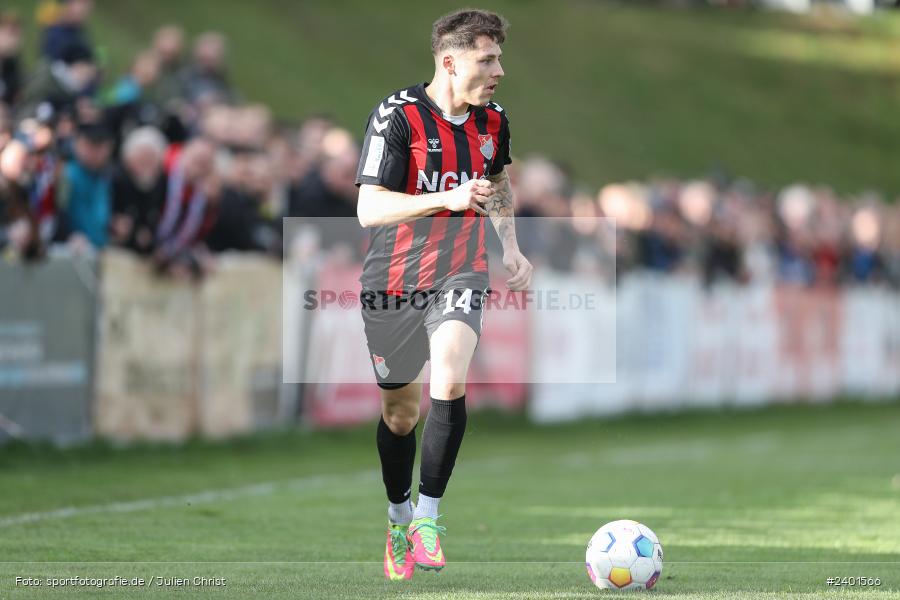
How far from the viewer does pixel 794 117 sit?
2088 inches

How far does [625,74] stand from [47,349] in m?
39.3

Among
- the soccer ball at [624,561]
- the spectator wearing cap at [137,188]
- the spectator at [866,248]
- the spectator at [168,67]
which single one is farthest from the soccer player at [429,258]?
the spectator at [866,248]

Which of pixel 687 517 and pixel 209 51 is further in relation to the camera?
pixel 209 51

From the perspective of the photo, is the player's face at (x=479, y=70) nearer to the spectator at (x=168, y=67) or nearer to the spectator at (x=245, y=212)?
the spectator at (x=245, y=212)

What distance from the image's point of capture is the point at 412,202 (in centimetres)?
710

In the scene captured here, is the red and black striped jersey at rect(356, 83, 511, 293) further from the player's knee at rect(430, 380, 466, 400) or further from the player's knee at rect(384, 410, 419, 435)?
the player's knee at rect(384, 410, 419, 435)

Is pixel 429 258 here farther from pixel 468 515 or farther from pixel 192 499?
pixel 192 499

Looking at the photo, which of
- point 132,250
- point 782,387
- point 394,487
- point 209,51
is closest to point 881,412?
point 782,387

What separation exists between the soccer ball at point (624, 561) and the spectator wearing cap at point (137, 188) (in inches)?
302

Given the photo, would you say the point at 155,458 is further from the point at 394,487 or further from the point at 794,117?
the point at 794,117

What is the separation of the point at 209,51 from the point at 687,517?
11.3m

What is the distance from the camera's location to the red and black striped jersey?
7418mm

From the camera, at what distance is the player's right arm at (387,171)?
7172 millimetres

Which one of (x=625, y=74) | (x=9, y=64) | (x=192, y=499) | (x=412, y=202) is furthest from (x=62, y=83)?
(x=625, y=74)
